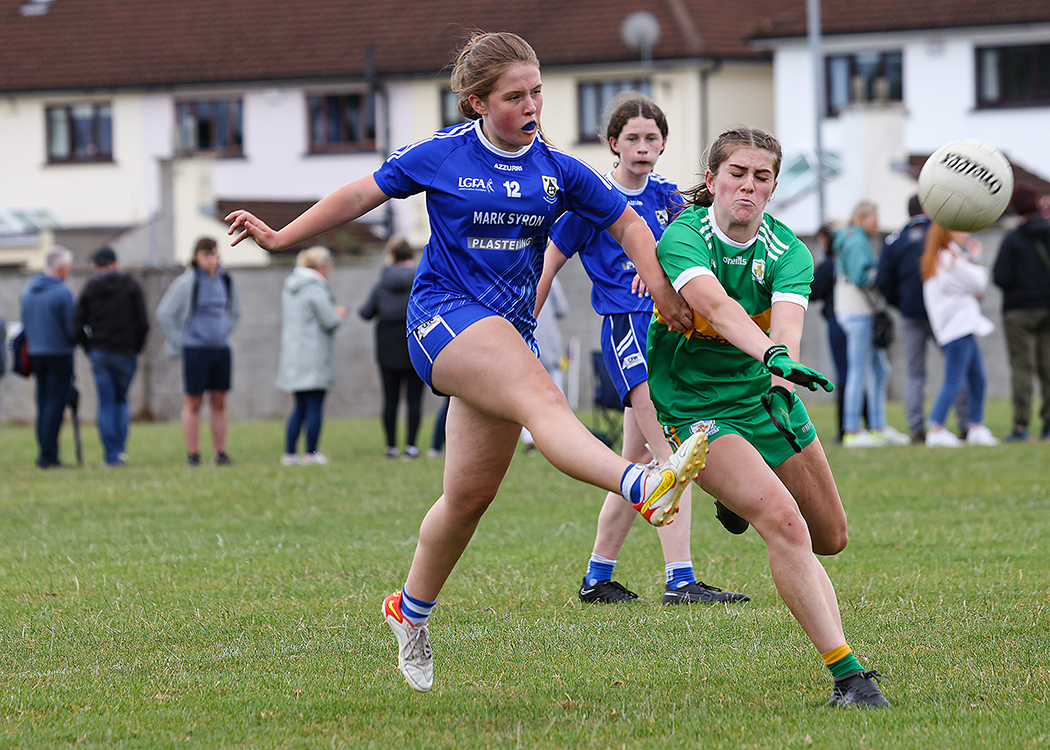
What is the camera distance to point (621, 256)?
6.70m

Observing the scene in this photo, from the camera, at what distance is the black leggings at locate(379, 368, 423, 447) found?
14562 millimetres

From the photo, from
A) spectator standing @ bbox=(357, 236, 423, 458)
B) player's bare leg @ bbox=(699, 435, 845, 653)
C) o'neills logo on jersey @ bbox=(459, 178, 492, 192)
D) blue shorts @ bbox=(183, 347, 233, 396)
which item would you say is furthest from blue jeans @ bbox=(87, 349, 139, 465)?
player's bare leg @ bbox=(699, 435, 845, 653)

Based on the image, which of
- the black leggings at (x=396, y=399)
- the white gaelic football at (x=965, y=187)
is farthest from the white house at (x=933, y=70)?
the white gaelic football at (x=965, y=187)

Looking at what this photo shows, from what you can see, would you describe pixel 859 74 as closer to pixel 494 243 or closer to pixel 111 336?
pixel 111 336

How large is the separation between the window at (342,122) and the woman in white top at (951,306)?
25.4 m

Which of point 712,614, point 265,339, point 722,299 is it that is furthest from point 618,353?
point 265,339

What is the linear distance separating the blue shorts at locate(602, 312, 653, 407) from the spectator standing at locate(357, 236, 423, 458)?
783cm

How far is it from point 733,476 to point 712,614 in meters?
1.70

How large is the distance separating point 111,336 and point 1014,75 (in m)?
25.2

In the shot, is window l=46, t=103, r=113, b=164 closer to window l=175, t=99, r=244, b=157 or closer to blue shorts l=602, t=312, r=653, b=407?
window l=175, t=99, r=244, b=157

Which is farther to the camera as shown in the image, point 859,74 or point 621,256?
point 859,74

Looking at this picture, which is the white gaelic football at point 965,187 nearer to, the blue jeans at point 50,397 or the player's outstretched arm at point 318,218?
the player's outstretched arm at point 318,218

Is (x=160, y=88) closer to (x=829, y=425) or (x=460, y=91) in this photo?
(x=829, y=425)

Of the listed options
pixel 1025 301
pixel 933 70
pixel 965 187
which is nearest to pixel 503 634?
pixel 965 187
